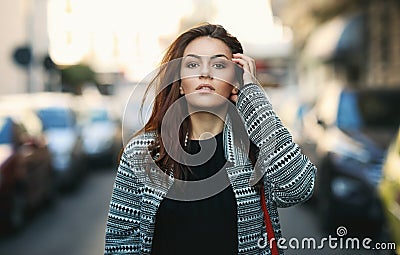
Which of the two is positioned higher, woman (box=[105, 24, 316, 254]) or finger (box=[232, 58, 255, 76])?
finger (box=[232, 58, 255, 76])

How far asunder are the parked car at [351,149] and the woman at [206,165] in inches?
204

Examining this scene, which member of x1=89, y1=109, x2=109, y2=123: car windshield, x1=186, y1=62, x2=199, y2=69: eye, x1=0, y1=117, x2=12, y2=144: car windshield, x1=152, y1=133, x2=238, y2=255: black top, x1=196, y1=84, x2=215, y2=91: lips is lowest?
x1=152, y1=133, x2=238, y2=255: black top

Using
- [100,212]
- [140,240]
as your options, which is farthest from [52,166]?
[140,240]

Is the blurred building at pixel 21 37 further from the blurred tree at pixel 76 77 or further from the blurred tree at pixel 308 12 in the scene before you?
the blurred tree at pixel 76 77

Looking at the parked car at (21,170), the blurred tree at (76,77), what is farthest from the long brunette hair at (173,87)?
the blurred tree at (76,77)

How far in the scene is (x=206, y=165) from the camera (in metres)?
2.75

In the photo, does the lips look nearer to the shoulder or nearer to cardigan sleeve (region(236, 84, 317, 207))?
cardigan sleeve (region(236, 84, 317, 207))

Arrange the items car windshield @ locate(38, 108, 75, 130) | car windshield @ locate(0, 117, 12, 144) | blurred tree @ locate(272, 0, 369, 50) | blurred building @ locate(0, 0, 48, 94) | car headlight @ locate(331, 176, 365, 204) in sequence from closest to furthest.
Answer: car headlight @ locate(331, 176, 365, 204) → car windshield @ locate(0, 117, 12, 144) → car windshield @ locate(38, 108, 75, 130) → blurred building @ locate(0, 0, 48, 94) → blurred tree @ locate(272, 0, 369, 50)

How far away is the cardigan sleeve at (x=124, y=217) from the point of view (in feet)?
8.87

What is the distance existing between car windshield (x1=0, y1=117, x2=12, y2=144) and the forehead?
7236 mm

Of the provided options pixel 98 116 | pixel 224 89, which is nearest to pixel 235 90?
pixel 224 89

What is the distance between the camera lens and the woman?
2.64 meters

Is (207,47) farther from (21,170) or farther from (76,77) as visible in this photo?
(76,77)

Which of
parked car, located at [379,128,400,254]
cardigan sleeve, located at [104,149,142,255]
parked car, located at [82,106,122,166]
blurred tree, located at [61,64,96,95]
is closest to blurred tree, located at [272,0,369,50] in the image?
parked car, located at [82,106,122,166]
